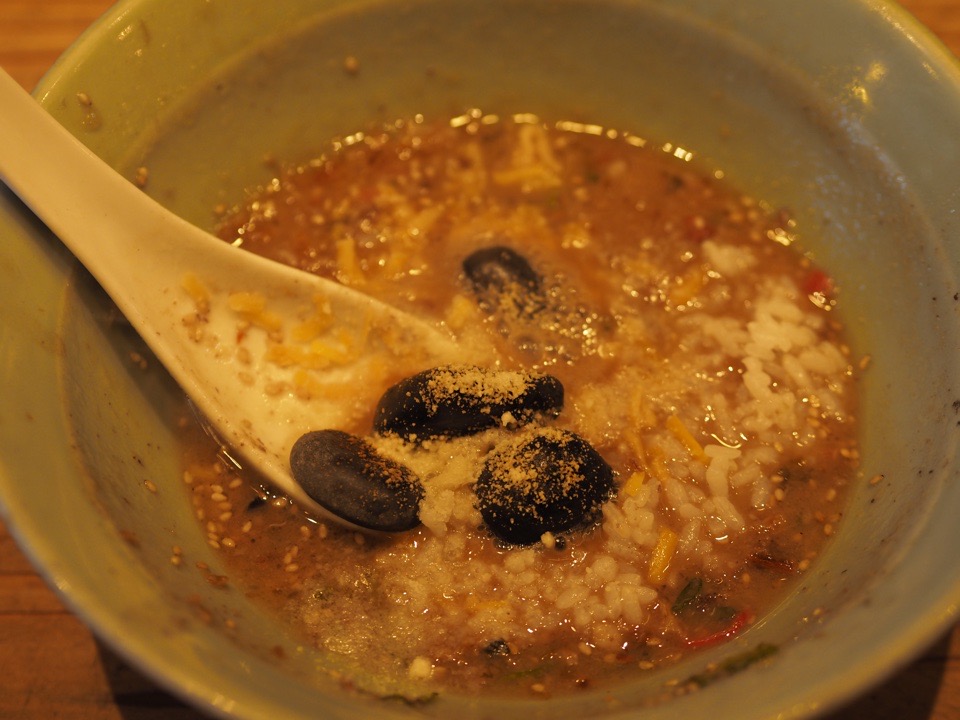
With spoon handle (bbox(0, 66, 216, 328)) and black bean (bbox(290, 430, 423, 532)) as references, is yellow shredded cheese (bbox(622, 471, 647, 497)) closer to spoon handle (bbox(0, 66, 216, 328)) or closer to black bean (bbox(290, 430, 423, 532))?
black bean (bbox(290, 430, 423, 532))

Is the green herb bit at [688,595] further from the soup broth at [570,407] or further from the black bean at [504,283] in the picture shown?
the black bean at [504,283]

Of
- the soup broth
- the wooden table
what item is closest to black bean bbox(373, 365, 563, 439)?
the soup broth

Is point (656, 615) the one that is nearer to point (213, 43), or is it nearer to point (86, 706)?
point (86, 706)

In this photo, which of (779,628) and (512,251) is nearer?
(779,628)

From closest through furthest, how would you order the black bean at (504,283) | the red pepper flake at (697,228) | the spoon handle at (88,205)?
the spoon handle at (88,205) < the black bean at (504,283) < the red pepper flake at (697,228)

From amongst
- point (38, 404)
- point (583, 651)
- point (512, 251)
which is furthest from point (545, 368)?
point (38, 404)

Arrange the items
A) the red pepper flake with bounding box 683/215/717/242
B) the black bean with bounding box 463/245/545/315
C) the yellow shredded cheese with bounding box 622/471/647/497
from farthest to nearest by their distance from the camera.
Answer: the red pepper flake with bounding box 683/215/717/242 → the black bean with bounding box 463/245/545/315 → the yellow shredded cheese with bounding box 622/471/647/497

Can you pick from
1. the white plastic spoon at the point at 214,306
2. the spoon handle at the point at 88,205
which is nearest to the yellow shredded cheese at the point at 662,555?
the white plastic spoon at the point at 214,306

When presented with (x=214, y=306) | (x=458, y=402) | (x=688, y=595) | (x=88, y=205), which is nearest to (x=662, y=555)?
(x=688, y=595)
